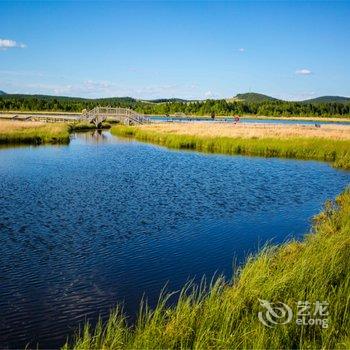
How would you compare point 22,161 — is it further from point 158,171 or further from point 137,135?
point 137,135

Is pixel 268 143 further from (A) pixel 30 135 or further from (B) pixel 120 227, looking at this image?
(B) pixel 120 227

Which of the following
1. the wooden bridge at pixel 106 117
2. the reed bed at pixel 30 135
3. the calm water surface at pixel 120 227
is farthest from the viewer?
the wooden bridge at pixel 106 117

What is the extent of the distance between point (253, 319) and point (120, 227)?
31.6 feet

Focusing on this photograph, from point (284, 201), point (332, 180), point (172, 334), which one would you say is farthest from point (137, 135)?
point (172, 334)

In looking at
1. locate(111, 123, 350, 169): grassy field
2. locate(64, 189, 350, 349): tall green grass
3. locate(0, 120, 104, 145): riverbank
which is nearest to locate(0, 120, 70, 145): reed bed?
locate(0, 120, 104, 145): riverbank

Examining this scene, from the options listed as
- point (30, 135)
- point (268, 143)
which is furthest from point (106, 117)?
point (268, 143)

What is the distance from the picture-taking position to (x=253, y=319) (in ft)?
24.2

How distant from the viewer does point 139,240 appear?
1492cm

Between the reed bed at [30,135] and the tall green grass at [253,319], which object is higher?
the reed bed at [30,135]

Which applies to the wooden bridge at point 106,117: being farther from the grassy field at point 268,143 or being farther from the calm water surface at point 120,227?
the calm water surface at point 120,227

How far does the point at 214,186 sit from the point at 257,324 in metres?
18.7

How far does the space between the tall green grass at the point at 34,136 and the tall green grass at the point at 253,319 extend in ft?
138

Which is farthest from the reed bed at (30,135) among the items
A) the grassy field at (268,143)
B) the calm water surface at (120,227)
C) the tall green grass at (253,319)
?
the tall green grass at (253,319)

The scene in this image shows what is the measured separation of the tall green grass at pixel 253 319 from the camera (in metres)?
6.68
